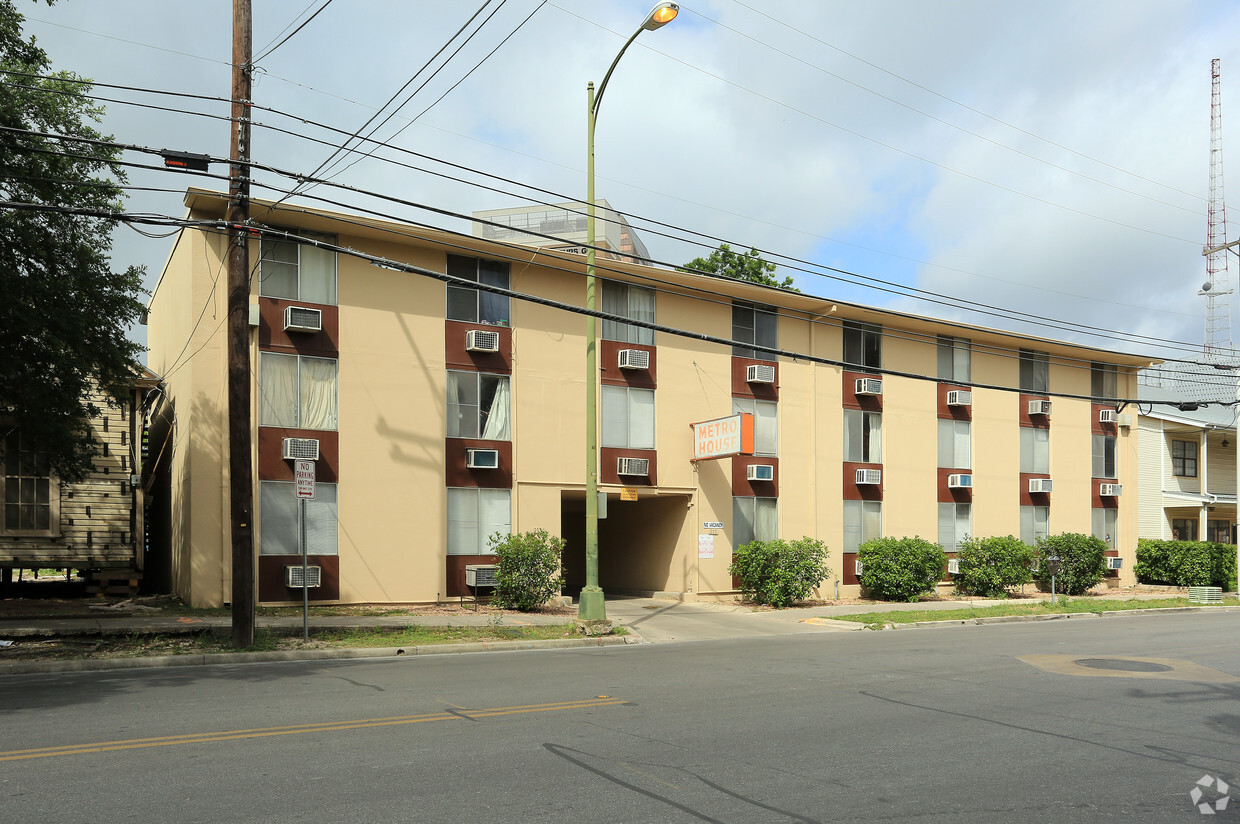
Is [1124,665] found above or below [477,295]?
below

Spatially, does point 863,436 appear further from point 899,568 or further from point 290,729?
point 290,729

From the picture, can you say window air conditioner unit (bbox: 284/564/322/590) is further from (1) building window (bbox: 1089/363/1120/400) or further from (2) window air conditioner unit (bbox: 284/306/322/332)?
(1) building window (bbox: 1089/363/1120/400)

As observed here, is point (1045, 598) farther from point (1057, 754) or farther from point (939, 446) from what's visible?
point (1057, 754)

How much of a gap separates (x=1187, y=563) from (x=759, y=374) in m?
19.4

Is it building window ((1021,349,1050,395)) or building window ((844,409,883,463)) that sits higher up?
building window ((1021,349,1050,395))

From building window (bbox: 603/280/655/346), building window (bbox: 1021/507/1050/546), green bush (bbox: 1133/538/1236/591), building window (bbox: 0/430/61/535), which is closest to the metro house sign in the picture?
building window (bbox: 603/280/655/346)

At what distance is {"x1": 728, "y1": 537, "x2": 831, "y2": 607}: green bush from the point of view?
24328mm

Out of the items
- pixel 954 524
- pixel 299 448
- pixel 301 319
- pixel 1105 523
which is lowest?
pixel 1105 523

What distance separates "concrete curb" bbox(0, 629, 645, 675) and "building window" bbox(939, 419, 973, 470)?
17545 millimetres

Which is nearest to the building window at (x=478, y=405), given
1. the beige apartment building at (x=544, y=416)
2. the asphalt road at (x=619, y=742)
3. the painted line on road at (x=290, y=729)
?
the beige apartment building at (x=544, y=416)

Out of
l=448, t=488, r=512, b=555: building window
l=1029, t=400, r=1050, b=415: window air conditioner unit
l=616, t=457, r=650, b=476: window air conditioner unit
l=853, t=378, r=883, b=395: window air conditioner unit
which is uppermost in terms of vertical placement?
l=853, t=378, r=883, b=395: window air conditioner unit

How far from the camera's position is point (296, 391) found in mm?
21000

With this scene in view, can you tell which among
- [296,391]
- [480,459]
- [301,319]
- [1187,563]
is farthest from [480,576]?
[1187,563]

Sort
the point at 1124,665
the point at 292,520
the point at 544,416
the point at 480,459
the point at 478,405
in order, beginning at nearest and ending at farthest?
1. the point at 1124,665
2. the point at 292,520
3. the point at 480,459
4. the point at 478,405
5. the point at 544,416
